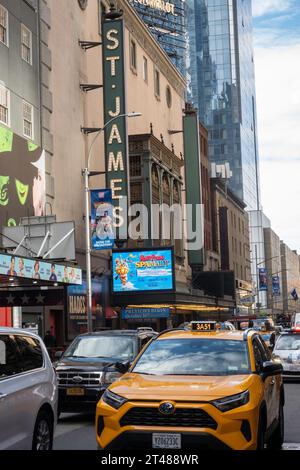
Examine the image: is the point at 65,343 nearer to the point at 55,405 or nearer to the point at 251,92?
the point at 55,405

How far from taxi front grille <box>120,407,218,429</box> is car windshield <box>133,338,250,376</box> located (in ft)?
3.96

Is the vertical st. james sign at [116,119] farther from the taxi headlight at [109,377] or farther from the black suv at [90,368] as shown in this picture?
the taxi headlight at [109,377]

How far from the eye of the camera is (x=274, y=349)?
24.8 m

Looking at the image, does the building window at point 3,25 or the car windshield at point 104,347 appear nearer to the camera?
the car windshield at point 104,347

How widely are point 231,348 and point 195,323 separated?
3.48ft

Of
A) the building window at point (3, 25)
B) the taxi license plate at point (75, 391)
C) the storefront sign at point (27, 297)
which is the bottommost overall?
the taxi license plate at point (75, 391)

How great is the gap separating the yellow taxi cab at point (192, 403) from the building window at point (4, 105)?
20.5m

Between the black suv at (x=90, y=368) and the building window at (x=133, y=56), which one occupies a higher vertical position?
the building window at (x=133, y=56)

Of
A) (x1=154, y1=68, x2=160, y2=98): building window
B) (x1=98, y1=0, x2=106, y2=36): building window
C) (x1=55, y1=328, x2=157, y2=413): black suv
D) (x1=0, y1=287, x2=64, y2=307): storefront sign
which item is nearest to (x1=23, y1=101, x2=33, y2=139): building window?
(x1=0, y1=287, x2=64, y2=307): storefront sign

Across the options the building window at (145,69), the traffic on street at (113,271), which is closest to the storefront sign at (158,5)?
the traffic on street at (113,271)

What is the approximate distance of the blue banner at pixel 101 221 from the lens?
3309 centimetres

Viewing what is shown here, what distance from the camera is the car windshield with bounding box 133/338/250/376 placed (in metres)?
9.58

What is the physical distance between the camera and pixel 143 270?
135 feet
